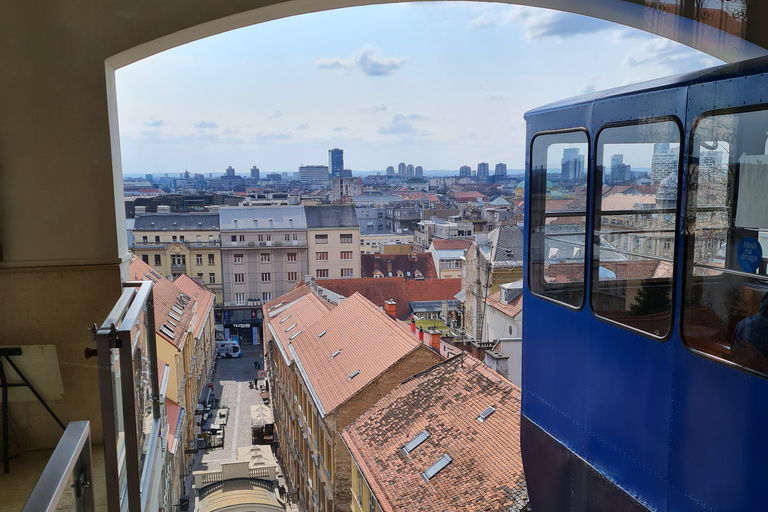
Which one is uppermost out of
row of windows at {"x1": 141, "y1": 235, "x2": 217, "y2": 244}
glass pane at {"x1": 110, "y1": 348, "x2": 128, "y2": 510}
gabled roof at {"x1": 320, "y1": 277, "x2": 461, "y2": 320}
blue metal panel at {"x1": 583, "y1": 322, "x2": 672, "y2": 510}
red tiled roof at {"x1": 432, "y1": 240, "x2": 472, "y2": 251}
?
glass pane at {"x1": 110, "y1": 348, "x2": 128, "y2": 510}

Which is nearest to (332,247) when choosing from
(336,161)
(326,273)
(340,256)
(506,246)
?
(340,256)

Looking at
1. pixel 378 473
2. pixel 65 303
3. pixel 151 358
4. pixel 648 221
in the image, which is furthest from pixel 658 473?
pixel 378 473

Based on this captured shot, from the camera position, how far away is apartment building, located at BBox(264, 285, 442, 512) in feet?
31.4

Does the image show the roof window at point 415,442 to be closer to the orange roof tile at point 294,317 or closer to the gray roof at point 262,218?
the orange roof tile at point 294,317

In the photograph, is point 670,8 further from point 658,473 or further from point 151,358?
point 151,358

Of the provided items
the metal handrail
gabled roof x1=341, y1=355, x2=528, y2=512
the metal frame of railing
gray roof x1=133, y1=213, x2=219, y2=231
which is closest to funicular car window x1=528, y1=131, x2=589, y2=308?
the metal frame of railing

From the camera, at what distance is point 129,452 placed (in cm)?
152

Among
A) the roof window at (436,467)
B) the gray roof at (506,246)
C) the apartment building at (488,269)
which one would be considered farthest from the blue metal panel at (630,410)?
the gray roof at (506,246)

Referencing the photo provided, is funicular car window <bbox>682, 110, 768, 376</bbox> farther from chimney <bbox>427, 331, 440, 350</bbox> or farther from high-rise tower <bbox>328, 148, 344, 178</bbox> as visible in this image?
high-rise tower <bbox>328, 148, 344, 178</bbox>

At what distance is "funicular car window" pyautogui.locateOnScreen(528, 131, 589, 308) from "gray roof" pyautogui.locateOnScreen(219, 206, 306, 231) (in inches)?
1049

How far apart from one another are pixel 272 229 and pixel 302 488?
17073 mm

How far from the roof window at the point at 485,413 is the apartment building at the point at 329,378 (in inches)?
89.9

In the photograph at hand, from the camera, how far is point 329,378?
36.3 feet

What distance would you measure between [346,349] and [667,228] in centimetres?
1011
